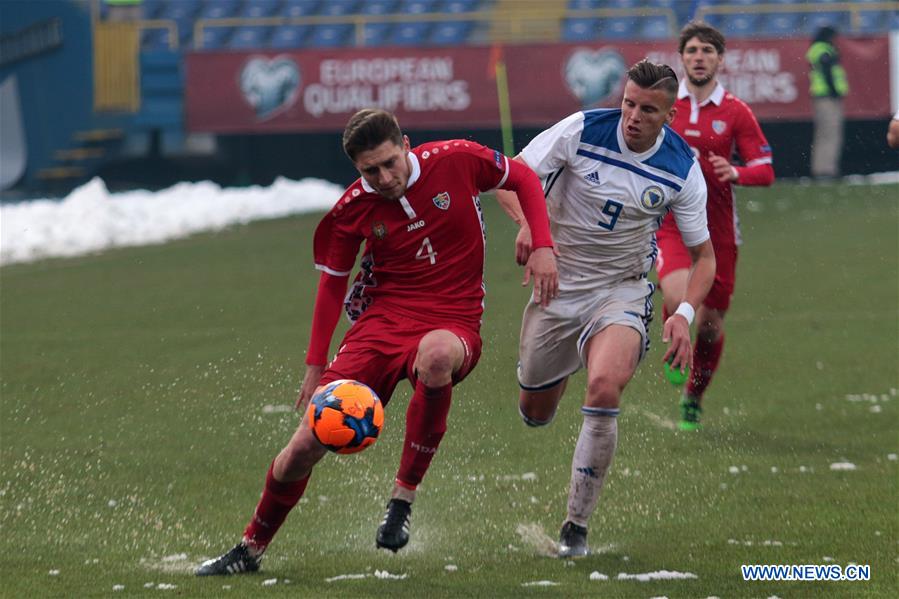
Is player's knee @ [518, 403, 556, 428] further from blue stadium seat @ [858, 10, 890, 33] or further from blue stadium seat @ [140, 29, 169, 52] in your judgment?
blue stadium seat @ [858, 10, 890, 33]

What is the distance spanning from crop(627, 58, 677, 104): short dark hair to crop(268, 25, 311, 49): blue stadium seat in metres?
24.0

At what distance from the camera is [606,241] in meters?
6.05

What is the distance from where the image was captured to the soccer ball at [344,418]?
4973 millimetres

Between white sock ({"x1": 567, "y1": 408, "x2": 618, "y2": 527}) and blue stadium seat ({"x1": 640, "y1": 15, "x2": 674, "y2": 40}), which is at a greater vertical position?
white sock ({"x1": 567, "y1": 408, "x2": 618, "y2": 527})

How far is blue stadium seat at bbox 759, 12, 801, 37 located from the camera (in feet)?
92.4

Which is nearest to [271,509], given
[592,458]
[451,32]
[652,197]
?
[592,458]

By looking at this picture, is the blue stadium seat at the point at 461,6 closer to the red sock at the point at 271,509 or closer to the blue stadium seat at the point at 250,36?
the blue stadium seat at the point at 250,36

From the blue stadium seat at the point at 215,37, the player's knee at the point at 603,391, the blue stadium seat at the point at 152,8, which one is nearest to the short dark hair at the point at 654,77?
the player's knee at the point at 603,391

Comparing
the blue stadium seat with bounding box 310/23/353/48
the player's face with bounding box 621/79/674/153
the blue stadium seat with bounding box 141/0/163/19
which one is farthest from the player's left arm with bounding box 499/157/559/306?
the blue stadium seat with bounding box 141/0/163/19

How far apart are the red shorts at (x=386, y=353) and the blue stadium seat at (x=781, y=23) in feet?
77.9

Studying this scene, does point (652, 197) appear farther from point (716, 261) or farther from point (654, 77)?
point (716, 261)

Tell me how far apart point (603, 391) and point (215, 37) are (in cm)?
2511

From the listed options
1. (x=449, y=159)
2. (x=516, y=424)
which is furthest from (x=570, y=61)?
(x=449, y=159)

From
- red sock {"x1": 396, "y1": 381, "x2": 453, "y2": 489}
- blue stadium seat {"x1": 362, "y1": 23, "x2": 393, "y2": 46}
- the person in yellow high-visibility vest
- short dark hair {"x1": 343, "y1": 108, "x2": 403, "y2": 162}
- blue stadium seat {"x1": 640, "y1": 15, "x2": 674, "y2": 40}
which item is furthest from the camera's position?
blue stadium seat {"x1": 362, "y1": 23, "x2": 393, "y2": 46}
